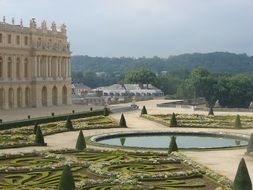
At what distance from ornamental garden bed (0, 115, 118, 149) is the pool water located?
222 inches

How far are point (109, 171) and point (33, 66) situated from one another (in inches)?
2177

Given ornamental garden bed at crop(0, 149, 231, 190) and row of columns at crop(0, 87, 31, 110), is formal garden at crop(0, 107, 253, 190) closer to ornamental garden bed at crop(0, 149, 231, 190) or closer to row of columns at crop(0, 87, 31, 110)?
ornamental garden bed at crop(0, 149, 231, 190)

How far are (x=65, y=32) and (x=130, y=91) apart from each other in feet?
155

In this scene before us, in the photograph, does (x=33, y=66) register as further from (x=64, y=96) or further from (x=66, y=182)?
(x=66, y=182)

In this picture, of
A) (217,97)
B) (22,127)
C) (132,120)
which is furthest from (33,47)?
(217,97)

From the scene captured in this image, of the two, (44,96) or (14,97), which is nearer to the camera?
(14,97)

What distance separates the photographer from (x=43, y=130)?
45594mm

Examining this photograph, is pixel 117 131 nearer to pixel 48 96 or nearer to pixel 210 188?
pixel 210 188

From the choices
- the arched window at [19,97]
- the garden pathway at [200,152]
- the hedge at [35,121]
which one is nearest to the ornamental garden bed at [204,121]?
the garden pathway at [200,152]

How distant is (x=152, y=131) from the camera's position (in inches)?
1804

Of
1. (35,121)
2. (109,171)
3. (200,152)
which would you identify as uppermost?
(35,121)

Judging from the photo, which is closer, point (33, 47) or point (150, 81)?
point (33, 47)

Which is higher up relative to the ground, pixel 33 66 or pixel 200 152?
pixel 33 66

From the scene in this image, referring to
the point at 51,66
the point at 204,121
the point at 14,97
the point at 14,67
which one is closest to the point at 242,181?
the point at 204,121
